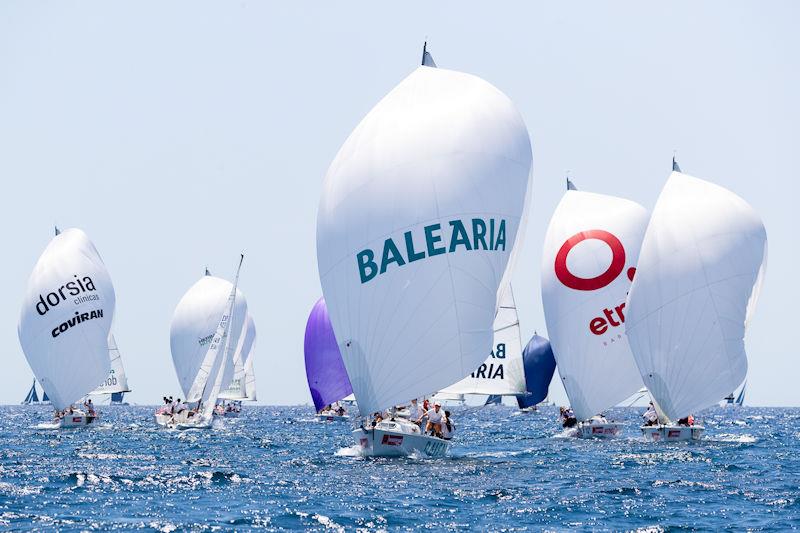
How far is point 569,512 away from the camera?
2011cm

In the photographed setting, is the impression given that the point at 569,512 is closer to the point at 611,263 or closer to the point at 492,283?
A: the point at 492,283

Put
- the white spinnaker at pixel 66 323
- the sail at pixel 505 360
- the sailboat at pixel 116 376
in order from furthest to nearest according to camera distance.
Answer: the sailboat at pixel 116 376 < the white spinnaker at pixel 66 323 < the sail at pixel 505 360

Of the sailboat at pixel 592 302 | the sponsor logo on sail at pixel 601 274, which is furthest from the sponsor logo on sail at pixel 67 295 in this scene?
the sponsor logo on sail at pixel 601 274

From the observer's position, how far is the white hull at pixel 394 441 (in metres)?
28.2

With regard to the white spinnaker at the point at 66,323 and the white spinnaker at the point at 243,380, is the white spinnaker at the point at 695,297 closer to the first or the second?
the white spinnaker at the point at 66,323

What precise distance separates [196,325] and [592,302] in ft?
107

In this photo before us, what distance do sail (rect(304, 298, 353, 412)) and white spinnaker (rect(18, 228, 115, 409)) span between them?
33.1ft

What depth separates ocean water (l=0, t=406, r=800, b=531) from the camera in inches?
741

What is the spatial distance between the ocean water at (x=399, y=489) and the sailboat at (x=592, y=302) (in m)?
5.07

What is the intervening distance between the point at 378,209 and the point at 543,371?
2033 inches

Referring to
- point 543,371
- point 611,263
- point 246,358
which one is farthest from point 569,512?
point 246,358

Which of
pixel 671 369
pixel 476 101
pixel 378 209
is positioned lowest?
pixel 671 369

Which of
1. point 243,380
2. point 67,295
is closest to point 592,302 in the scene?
point 67,295

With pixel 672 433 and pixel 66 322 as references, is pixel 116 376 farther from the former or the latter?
pixel 672 433
